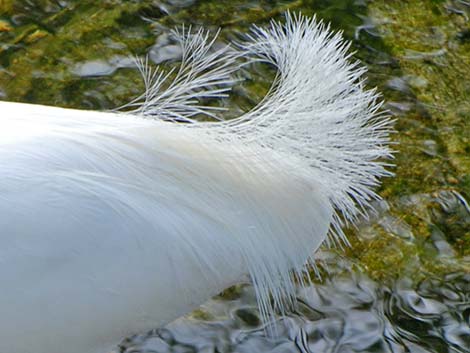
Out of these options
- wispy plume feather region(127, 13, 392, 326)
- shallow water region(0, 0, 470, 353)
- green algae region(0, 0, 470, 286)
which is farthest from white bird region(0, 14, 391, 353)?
green algae region(0, 0, 470, 286)

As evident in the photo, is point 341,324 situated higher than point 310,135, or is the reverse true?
point 310,135

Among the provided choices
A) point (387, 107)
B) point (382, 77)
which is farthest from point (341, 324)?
point (382, 77)

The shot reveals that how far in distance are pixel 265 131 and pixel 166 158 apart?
0.68ft

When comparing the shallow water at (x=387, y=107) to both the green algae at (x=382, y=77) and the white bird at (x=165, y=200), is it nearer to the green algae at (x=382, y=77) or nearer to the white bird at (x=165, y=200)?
the green algae at (x=382, y=77)

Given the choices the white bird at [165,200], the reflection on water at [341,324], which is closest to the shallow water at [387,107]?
the reflection on water at [341,324]

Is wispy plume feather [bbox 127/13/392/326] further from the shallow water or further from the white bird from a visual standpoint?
the shallow water

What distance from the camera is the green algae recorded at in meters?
2.21

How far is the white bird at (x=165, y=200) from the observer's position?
1623 millimetres

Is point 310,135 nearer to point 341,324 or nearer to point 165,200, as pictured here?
point 165,200

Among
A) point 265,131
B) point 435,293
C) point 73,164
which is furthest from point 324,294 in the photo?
point 73,164

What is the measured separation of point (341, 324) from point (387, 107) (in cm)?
70

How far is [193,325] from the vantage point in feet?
6.57

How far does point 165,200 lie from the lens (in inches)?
67.9

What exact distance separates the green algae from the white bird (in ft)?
1.12
